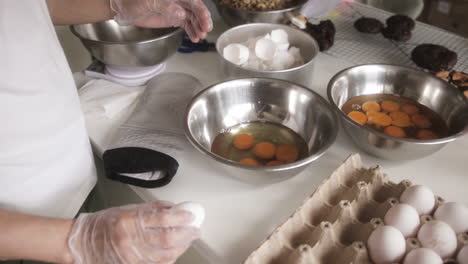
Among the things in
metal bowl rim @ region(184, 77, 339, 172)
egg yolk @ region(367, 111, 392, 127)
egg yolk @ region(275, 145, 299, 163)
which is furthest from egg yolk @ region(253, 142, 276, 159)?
egg yolk @ region(367, 111, 392, 127)

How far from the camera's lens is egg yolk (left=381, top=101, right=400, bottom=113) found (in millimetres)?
955

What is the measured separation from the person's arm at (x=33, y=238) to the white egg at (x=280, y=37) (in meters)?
0.73

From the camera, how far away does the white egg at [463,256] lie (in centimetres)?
60

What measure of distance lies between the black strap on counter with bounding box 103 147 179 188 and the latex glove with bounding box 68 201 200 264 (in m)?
0.20

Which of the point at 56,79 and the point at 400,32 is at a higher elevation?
the point at 56,79

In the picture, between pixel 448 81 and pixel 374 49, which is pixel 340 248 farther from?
pixel 374 49

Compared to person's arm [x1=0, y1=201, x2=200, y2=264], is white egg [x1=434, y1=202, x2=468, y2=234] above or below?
below

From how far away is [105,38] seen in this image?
1172mm

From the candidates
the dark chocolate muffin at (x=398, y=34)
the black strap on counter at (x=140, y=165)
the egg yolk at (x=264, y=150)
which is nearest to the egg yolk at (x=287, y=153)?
the egg yolk at (x=264, y=150)

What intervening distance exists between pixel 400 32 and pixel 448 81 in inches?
11.8

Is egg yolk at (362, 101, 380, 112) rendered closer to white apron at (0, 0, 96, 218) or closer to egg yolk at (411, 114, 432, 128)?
egg yolk at (411, 114, 432, 128)

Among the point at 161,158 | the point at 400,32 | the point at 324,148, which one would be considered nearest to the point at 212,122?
the point at 161,158

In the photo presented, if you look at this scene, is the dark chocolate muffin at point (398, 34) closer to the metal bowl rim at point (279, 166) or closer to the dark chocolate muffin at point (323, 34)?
the dark chocolate muffin at point (323, 34)

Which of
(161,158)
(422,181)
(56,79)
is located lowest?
(422,181)
